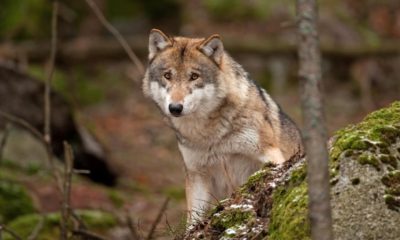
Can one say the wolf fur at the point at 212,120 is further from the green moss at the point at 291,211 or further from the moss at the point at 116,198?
the moss at the point at 116,198

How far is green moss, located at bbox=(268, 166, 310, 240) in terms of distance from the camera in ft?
16.3

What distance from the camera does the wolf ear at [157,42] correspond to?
347 inches

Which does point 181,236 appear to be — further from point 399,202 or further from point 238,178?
point 238,178

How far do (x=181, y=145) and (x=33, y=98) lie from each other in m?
6.07

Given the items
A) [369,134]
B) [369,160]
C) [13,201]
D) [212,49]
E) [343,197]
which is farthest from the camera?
[13,201]

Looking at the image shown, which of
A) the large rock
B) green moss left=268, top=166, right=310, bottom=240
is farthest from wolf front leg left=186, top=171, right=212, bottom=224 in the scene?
green moss left=268, top=166, right=310, bottom=240

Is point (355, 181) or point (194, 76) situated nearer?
point (355, 181)

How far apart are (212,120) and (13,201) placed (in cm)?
418

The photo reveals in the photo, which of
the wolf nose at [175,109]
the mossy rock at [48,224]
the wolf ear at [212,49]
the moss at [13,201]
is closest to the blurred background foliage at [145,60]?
the moss at [13,201]

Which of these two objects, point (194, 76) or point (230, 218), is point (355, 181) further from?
point (194, 76)

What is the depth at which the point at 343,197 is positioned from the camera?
4973 millimetres

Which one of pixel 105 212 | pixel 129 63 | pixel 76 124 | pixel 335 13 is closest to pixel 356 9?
pixel 335 13

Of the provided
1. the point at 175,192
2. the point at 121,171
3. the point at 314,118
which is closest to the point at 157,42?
the point at 314,118

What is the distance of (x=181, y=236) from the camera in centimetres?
589
